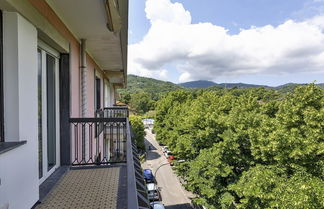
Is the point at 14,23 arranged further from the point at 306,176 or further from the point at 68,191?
the point at 306,176

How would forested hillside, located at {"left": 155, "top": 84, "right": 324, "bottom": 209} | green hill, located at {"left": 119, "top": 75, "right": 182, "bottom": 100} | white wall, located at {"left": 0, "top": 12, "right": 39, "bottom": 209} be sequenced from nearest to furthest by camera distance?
white wall, located at {"left": 0, "top": 12, "right": 39, "bottom": 209}, forested hillside, located at {"left": 155, "top": 84, "right": 324, "bottom": 209}, green hill, located at {"left": 119, "top": 75, "right": 182, "bottom": 100}

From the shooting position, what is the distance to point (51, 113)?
358cm

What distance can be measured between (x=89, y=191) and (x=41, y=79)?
190 centimetres

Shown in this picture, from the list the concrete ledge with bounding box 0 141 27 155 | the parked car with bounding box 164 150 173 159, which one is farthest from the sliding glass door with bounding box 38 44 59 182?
the parked car with bounding box 164 150 173 159

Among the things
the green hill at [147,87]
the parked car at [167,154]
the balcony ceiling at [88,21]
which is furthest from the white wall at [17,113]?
the green hill at [147,87]

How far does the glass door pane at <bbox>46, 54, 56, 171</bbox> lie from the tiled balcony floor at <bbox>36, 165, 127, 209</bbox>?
449 millimetres

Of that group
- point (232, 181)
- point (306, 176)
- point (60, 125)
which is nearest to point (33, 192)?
point (60, 125)

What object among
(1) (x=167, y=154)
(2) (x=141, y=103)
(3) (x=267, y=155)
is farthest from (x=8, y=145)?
(2) (x=141, y=103)

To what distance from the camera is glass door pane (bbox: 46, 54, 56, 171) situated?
11.4 feet

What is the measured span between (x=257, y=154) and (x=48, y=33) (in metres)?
9.05

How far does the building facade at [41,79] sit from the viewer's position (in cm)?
209

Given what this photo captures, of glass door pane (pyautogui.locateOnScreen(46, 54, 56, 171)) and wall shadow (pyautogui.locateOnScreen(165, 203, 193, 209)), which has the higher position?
glass door pane (pyautogui.locateOnScreen(46, 54, 56, 171))

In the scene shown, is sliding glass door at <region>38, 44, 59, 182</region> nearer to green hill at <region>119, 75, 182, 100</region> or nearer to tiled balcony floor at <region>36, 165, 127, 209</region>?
tiled balcony floor at <region>36, 165, 127, 209</region>

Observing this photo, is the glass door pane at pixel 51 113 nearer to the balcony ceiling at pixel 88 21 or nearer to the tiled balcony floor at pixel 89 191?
the tiled balcony floor at pixel 89 191
